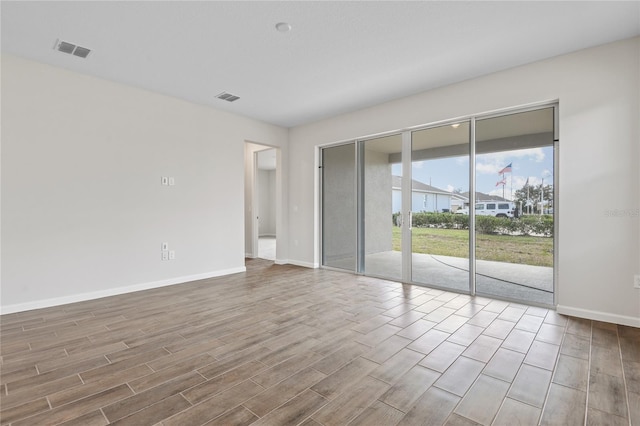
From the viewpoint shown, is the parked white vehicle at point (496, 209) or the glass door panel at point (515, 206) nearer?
the glass door panel at point (515, 206)

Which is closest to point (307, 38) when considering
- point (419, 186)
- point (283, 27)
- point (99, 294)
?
point (283, 27)

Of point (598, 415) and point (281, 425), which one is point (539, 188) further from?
point (281, 425)

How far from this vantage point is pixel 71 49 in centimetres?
314

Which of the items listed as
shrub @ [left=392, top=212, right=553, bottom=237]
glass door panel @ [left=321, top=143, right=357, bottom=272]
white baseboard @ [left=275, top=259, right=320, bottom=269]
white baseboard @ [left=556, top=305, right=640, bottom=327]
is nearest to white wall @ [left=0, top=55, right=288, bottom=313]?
white baseboard @ [left=275, top=259, right=320, bottom=269]

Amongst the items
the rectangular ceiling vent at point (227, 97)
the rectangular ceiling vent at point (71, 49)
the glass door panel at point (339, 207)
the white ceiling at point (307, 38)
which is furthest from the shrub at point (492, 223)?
the rectangular ceiling vent at point (71, 49)

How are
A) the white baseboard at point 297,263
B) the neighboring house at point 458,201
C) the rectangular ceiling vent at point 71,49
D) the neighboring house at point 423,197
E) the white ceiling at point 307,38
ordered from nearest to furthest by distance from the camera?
the white ceiling at point 307,38, the rectangular ceiling vent at point 71,49, the neighboring house at point 458,201, the neighboring house at point 423,197, the white baseboard at point 297,263

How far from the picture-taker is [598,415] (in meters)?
1.65

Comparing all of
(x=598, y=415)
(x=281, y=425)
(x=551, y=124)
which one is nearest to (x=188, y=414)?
→ (x=281, y=425)

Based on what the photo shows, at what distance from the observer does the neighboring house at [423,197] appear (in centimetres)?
429

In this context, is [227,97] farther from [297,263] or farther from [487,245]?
[487,245]

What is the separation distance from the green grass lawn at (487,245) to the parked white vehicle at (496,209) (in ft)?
0.91

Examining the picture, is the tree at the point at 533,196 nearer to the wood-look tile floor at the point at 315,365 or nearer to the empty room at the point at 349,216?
the empty room at the point at 349,216

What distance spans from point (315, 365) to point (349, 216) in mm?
3473

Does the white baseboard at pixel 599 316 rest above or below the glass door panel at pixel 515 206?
below
